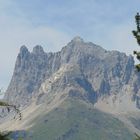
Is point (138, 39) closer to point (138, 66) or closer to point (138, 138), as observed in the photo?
point (138, 66)

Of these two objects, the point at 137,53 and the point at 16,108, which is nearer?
the point at 16,108

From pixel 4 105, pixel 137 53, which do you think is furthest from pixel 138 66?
pixel 4 105

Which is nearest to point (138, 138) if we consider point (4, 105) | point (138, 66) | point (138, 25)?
point (138, 66)

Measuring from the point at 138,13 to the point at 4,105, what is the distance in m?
9.98

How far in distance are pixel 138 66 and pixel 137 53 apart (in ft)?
2.50

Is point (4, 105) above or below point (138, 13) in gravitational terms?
below

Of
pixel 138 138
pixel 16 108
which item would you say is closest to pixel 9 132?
pixel 16 108

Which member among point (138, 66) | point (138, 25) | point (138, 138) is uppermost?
point (138, 25)

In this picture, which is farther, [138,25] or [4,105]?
[138,25]

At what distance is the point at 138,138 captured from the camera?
23.1 m

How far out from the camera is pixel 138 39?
75.9 ft

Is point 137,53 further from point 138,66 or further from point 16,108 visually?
point 16,108

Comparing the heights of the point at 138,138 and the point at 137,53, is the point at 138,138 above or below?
below

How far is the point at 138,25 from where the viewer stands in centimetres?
2312
